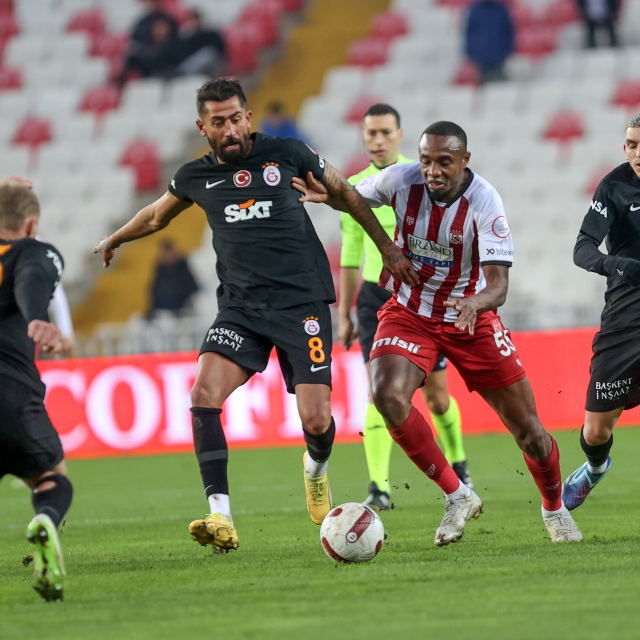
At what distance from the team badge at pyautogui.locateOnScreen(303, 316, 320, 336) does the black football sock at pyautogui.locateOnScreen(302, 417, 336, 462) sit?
1.70 feet

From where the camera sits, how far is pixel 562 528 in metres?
5.61

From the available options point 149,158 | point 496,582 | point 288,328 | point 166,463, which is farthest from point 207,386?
point 149,158

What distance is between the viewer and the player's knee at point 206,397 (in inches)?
225

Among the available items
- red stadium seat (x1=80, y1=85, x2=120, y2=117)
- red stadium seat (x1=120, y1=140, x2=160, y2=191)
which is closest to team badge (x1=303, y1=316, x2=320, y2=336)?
red stadium seat (x1=120, y1=140, x2=160, y2=191)

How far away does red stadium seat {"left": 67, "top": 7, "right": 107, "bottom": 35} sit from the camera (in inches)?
838

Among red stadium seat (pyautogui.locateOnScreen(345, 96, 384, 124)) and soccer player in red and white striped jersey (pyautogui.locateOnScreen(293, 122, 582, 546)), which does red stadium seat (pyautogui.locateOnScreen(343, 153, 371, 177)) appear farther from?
soccer player in red and white striped jersey (pyautogui.locateOnScreen(293, 122, 582, 546))

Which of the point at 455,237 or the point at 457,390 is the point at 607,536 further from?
the point at 457,390

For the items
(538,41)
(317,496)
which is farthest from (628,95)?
(317,496)

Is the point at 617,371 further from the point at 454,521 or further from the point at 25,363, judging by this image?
the point at 25,363

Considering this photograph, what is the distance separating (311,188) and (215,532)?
1.83 m

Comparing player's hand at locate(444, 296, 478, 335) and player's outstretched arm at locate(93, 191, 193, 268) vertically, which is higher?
player's outstretched arm at locate(93, 191, 193, 268)

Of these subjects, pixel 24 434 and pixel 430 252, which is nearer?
pixel 24 434

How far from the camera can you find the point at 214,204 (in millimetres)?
5871

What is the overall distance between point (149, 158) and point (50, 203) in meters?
1.74
